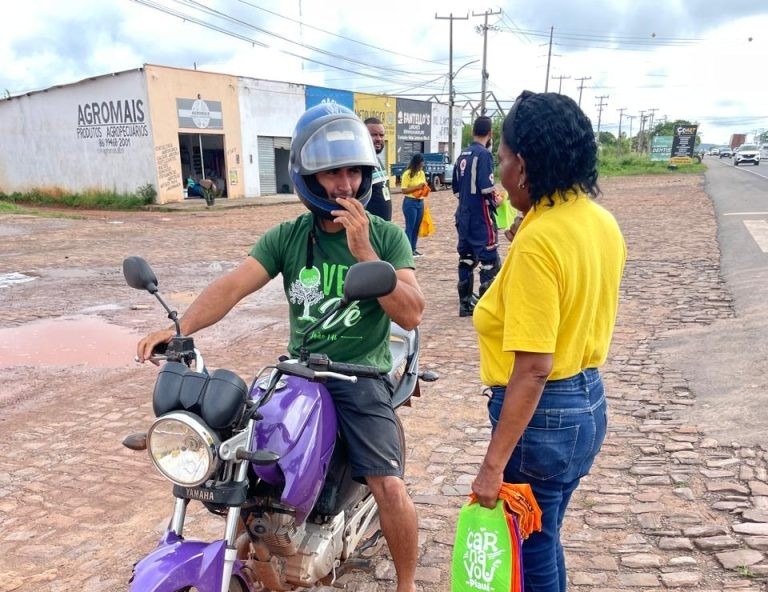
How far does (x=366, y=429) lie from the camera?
7.97 ft

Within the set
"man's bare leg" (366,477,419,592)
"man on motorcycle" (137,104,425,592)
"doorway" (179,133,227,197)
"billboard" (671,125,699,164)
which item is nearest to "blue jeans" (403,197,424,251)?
"man on motorcycle" (137,104,425,592)

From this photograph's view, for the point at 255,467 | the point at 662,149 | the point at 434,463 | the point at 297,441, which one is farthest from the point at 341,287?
the point at 662,149

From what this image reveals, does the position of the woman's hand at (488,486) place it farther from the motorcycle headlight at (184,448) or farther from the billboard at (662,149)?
the billboard at (662,149)

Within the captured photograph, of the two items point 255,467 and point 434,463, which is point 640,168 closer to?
point 434,463

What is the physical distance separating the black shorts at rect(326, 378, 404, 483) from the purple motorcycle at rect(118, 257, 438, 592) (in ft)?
0.25

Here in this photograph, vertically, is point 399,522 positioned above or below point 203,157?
below

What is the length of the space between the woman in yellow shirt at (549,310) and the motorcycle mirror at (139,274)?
122 centimetres

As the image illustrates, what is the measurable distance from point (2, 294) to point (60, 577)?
22.3 ft

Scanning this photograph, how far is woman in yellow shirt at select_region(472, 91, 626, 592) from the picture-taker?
70.8 inches

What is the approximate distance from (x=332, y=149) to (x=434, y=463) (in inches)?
91.2

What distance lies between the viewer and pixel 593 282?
1865 mm

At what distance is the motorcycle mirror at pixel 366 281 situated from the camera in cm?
188

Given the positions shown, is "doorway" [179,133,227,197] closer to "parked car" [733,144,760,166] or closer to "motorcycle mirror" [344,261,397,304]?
"motorcycle mirror" [344,261,397,304]

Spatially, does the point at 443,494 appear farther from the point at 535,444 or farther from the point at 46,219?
the point at 46,219
